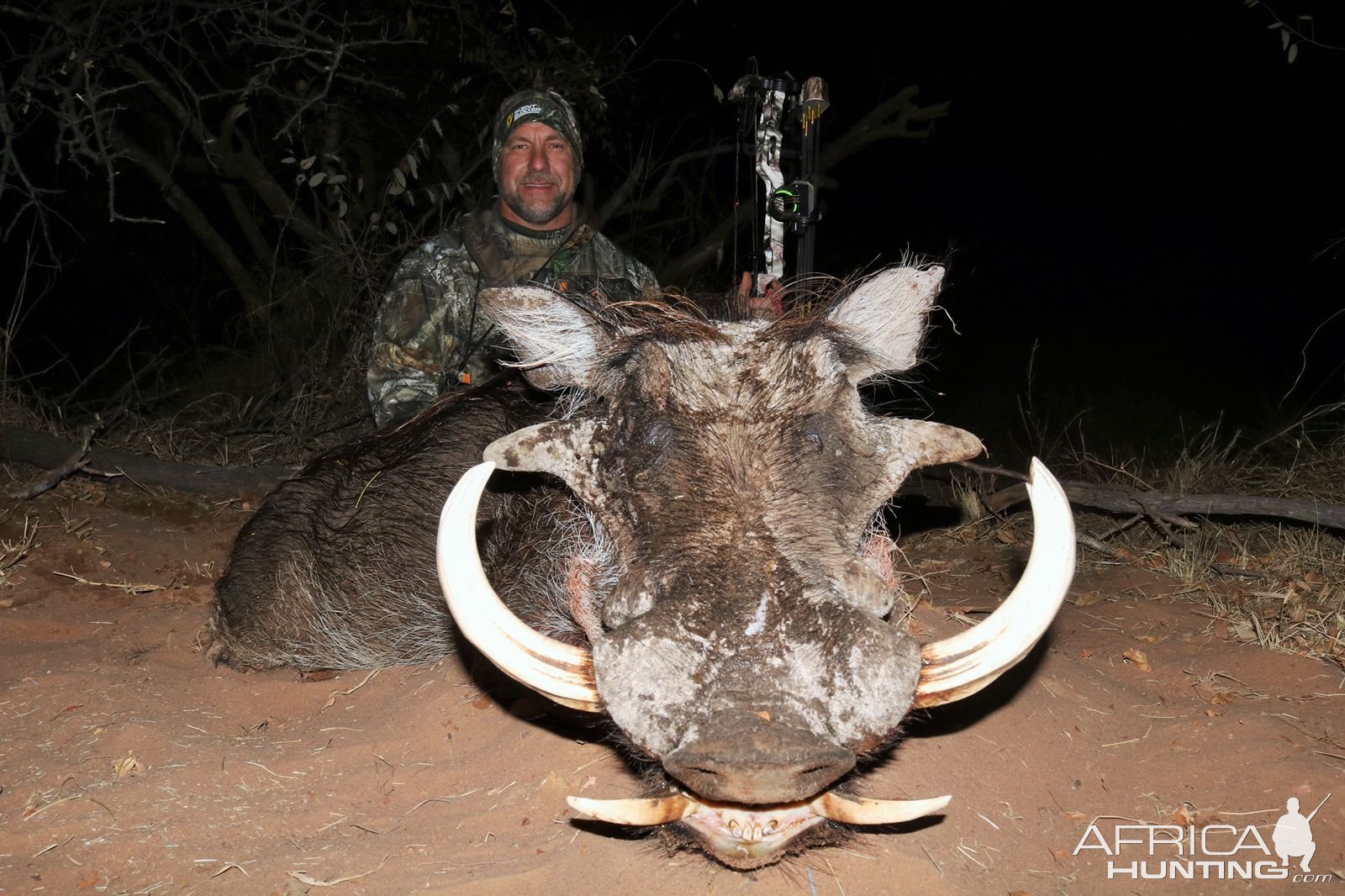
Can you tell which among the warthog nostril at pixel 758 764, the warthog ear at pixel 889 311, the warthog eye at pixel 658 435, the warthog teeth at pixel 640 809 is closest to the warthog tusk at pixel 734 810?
the warthog teeth at pixel 640 809

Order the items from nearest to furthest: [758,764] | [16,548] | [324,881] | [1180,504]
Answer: [758,764] < [324,881] < [16,548] < [1180,504]

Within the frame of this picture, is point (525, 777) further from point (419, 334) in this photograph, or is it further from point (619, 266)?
point (619, 266)


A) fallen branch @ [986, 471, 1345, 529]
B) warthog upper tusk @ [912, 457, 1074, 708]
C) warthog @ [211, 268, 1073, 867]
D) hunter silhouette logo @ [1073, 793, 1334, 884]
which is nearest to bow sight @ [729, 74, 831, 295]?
warthog @ [211, 268, 1073, 867]

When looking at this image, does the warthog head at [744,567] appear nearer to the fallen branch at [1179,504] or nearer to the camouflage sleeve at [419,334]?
the camouflage sleeve at [419,334]

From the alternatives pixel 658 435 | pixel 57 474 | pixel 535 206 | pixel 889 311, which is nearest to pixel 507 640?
pixel 658 435

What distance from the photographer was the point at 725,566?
71.4 inches

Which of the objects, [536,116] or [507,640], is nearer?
[507,640]

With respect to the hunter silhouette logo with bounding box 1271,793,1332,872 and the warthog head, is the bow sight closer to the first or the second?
the warthog head

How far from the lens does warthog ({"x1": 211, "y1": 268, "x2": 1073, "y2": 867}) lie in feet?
5.32

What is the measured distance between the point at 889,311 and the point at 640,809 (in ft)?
4.72

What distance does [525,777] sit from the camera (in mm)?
2289

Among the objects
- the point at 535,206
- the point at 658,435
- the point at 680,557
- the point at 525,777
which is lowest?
the point at 525,777

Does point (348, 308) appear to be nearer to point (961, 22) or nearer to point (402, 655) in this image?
point (402, 655)

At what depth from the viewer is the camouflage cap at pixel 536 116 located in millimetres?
4094
